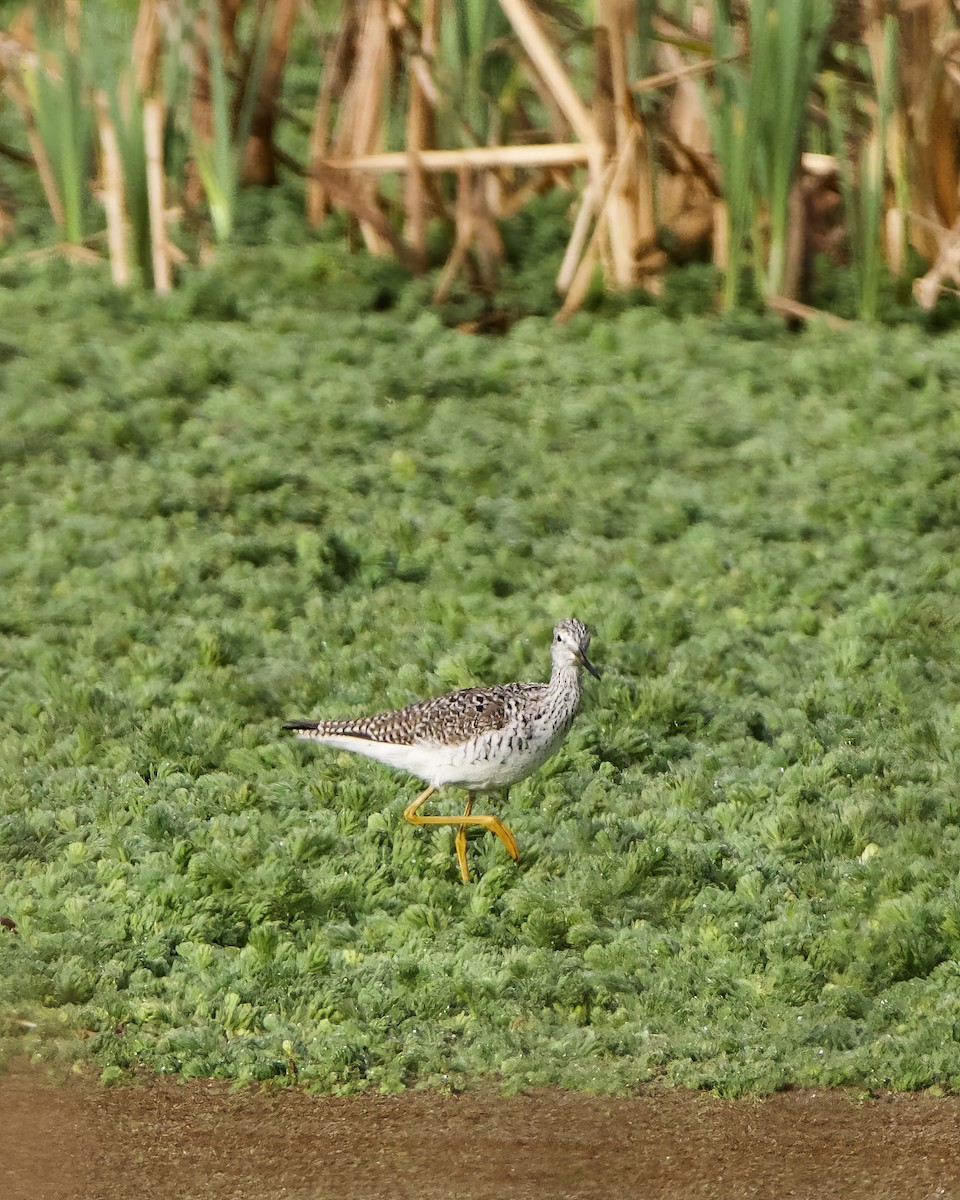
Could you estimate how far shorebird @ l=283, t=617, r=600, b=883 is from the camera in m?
7.14

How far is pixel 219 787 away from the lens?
776cm

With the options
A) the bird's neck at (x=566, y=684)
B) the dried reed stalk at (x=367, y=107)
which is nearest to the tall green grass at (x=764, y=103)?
the dried reed stalk at (x=367, y=107)

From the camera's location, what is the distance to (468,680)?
8.77m

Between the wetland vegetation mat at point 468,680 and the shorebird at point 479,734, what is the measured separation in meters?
0.29

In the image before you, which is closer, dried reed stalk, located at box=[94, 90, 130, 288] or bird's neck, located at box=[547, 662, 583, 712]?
bird's neck, located at box=[547, 662, 583, 712]

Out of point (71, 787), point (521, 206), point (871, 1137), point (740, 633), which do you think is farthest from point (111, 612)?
point (521, 206)

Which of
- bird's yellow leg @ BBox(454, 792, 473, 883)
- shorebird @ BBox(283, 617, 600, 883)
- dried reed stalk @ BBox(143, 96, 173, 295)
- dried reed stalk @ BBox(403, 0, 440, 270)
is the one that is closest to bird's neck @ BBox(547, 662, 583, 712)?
shorebird @ BBox(283, 617, 600, 883)

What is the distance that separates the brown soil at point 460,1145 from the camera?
548cm

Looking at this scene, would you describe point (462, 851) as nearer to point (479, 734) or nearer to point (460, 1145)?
point (479, 734)

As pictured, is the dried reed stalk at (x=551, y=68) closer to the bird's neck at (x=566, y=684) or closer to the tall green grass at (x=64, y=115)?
the tall green grass at (x=64, y=115)

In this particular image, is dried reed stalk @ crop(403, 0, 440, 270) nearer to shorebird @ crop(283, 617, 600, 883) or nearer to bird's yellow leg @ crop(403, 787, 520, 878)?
shorebird @ crop(283, 617, 600, 883)

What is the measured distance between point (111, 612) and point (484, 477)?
2.59 metres

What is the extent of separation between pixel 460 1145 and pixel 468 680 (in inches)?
131

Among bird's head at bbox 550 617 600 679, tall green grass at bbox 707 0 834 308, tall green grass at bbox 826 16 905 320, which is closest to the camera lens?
bird's head at bbox 550 617 600 679
